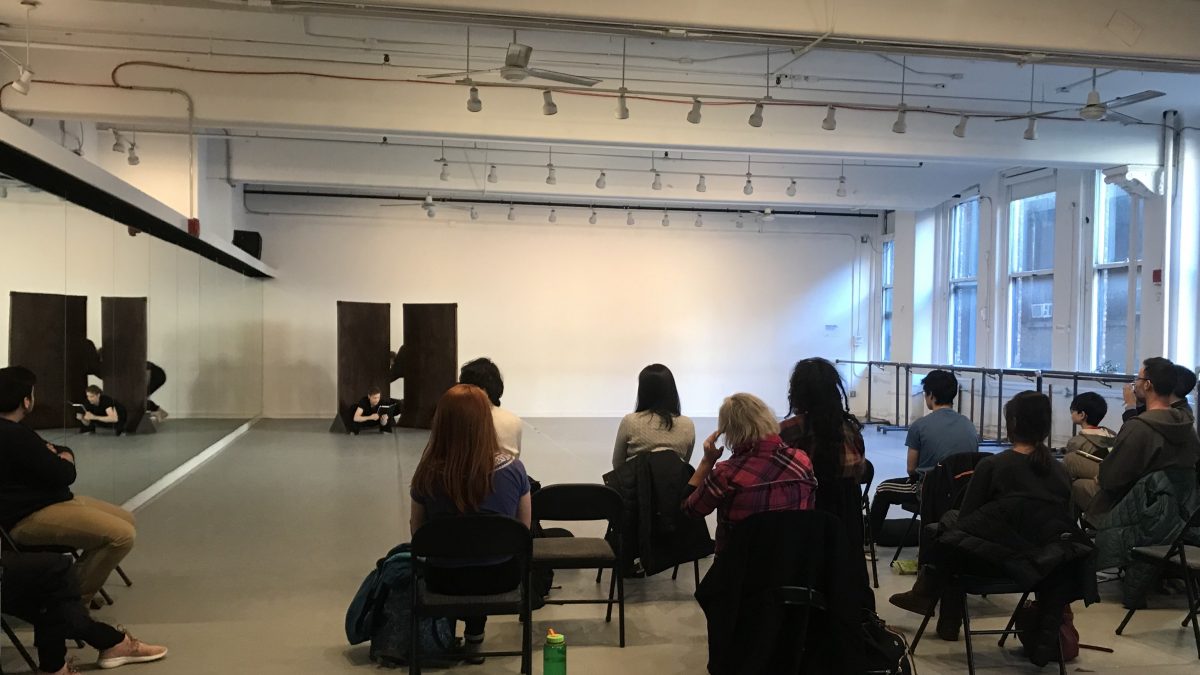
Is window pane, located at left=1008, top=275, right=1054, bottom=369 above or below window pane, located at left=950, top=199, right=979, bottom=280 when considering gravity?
below

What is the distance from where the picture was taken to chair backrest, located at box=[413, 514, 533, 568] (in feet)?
9.33

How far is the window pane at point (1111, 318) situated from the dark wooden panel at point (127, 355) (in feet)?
30.7

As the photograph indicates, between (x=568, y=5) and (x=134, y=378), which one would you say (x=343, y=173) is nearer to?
(x=134, y=378)

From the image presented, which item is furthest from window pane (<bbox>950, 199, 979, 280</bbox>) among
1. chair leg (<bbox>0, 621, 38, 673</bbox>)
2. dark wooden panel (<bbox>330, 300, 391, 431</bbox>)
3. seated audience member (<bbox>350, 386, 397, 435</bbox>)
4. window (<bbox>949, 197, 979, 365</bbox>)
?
chair leg (<bbox>0, 621, 38, 673</bbox>)

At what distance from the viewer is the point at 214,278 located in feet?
31.9

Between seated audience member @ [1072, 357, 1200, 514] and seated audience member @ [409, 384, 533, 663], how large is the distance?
9.30 feet

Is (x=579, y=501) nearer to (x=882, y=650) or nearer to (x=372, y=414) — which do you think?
(x=882, y=650)

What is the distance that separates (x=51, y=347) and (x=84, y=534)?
1.93 m

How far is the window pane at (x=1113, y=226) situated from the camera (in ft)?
30.7

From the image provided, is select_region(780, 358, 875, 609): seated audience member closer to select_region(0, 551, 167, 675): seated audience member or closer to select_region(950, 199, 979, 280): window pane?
select_region(0, 551, 167, 675): seated audience member

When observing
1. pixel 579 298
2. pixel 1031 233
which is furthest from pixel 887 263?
pixel 579 298

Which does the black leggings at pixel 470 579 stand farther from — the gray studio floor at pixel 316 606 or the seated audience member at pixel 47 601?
the seated audience member at pixel 47 601

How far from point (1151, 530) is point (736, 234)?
11.0 meters

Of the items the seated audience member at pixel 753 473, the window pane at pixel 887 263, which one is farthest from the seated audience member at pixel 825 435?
the window pane at pixel 887 263
